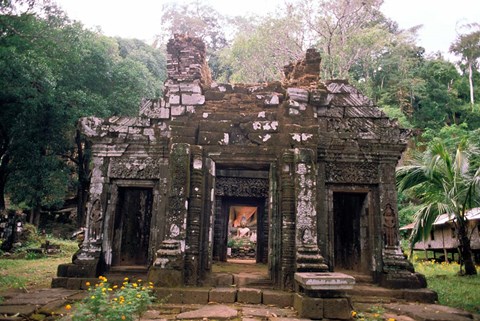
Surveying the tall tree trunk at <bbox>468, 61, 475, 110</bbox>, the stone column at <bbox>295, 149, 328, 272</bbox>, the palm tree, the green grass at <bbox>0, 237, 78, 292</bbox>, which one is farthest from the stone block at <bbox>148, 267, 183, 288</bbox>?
the tall tree trunk at <bbox>468, 61, 475, 110</bbox>

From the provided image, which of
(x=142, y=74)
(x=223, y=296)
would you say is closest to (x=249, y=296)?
(x=223, y=296)

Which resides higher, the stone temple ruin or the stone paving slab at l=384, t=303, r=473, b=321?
the stone temple ruin

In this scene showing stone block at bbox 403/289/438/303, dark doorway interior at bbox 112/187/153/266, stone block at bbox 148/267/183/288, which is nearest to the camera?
stone block at bbox 148/267/183/288

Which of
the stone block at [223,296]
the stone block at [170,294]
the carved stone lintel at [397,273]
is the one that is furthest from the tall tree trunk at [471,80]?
the stone block at [170,294]

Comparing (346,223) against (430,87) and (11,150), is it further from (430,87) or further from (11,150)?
(430,87)

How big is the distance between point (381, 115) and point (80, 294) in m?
6.95

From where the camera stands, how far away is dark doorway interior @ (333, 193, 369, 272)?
318 inches

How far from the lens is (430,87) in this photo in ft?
92.7

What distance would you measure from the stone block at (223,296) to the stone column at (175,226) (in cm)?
62

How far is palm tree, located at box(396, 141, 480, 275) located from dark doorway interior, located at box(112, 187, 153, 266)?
6.20 m

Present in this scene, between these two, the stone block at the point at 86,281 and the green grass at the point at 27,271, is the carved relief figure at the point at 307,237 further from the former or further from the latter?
the green grass at the point at 27,271

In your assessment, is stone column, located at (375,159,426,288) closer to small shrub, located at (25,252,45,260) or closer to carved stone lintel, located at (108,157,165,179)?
carved stone lintel, located at (108,157,165,179)

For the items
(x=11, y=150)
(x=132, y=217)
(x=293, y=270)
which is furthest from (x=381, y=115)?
(x=11, y=150)

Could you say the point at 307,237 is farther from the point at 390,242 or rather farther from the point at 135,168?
the point at 135,168
